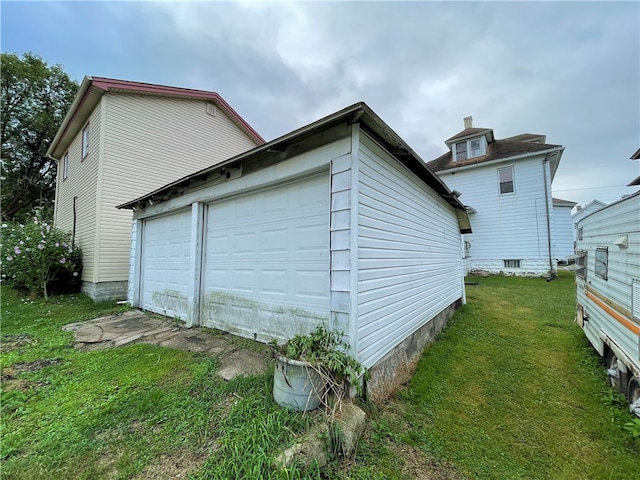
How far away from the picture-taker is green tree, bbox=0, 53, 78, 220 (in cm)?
1377

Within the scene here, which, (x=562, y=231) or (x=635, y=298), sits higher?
(x=562, y=231)

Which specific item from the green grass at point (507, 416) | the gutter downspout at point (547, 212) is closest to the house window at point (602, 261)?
the green grass at point (507, 416)

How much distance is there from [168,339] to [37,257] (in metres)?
6.41

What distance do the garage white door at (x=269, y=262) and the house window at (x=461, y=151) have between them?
540 inches

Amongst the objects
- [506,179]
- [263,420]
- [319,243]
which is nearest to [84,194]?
[319,243]

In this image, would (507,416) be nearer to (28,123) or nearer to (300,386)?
(300,386)

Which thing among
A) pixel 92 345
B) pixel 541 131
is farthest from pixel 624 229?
pixel 541 131

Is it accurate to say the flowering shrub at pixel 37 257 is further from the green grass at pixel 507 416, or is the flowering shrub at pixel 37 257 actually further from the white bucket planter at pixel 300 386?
the green grass at pixel 507 416

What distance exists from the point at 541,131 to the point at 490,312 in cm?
1531

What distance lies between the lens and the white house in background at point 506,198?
1155 centimetres

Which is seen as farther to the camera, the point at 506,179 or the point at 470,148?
the point at 470,148

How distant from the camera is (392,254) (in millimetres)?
3465

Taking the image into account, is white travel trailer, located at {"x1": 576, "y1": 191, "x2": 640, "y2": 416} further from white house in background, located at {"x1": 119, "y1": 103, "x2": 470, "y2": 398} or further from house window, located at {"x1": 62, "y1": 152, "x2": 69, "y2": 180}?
house window, located at {"x1": 62, "y1": 152, "x2": 69, "y2": 180}

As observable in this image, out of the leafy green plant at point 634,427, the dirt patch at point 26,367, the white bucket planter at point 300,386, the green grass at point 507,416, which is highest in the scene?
the white bucket planter at point 300,386
